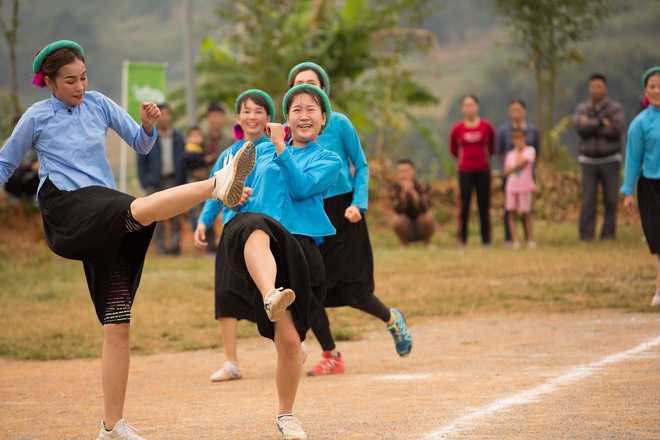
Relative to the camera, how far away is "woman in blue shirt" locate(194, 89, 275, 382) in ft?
23.0

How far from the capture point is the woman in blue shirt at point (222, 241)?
7.02 meters

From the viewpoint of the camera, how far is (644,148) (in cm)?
932

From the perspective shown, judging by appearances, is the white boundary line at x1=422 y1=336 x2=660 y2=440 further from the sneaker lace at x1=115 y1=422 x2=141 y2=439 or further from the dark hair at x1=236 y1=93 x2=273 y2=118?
the dark hair at x1=236 y1=93 x2=273 y2=118

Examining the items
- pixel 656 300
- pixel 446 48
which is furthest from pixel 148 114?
pixel 446 48

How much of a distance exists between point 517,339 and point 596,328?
2.44 ft

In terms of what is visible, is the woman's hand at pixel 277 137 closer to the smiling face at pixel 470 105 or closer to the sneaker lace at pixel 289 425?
the sneaker lace at pixel 289 425

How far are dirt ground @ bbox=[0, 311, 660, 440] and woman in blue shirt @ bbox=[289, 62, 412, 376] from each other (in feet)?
0.99

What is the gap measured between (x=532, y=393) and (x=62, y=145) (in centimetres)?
311

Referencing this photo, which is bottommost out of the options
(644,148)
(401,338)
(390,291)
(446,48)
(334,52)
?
(390,291)

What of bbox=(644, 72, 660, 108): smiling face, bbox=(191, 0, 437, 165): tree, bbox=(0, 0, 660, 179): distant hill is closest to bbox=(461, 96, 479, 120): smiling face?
bbox=(191, 0, 437, 165): tree

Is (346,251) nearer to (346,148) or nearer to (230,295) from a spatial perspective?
(346,148)

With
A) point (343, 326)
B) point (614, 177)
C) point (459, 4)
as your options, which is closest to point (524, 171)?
point (614, 177)

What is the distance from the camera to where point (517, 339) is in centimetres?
845

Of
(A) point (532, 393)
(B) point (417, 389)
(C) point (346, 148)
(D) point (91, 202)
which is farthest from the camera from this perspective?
(C) point (346, 148)
